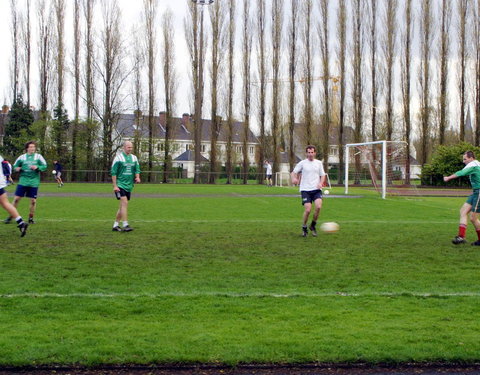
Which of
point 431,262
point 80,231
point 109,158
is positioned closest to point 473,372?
point 431,262

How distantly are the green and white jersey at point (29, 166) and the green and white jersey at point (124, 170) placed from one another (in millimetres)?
1994

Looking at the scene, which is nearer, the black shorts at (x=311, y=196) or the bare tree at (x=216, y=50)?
the black shorts at (x=311, y=196)

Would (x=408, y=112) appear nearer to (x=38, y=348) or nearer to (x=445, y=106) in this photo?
(x=445, y=106)

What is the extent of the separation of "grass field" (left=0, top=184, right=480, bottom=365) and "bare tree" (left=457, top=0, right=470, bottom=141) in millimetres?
46100

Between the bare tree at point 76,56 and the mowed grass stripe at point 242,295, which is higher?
the bare tree at point 76,56

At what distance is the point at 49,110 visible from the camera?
52562 mm

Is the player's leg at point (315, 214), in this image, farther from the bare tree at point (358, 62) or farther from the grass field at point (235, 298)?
the bare tree at point (358, 62)

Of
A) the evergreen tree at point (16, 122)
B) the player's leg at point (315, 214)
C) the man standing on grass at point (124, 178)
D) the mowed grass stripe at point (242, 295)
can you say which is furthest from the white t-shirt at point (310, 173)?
the evergreen tree at point (16, 122)

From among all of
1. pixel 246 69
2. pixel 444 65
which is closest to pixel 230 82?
pixel 246 69

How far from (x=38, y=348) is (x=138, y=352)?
0.83 meters

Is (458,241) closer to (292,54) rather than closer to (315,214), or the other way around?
(315,214)

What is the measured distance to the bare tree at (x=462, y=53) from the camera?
5184cm

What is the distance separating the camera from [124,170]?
39.9ft

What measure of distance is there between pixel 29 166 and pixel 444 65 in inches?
1917
